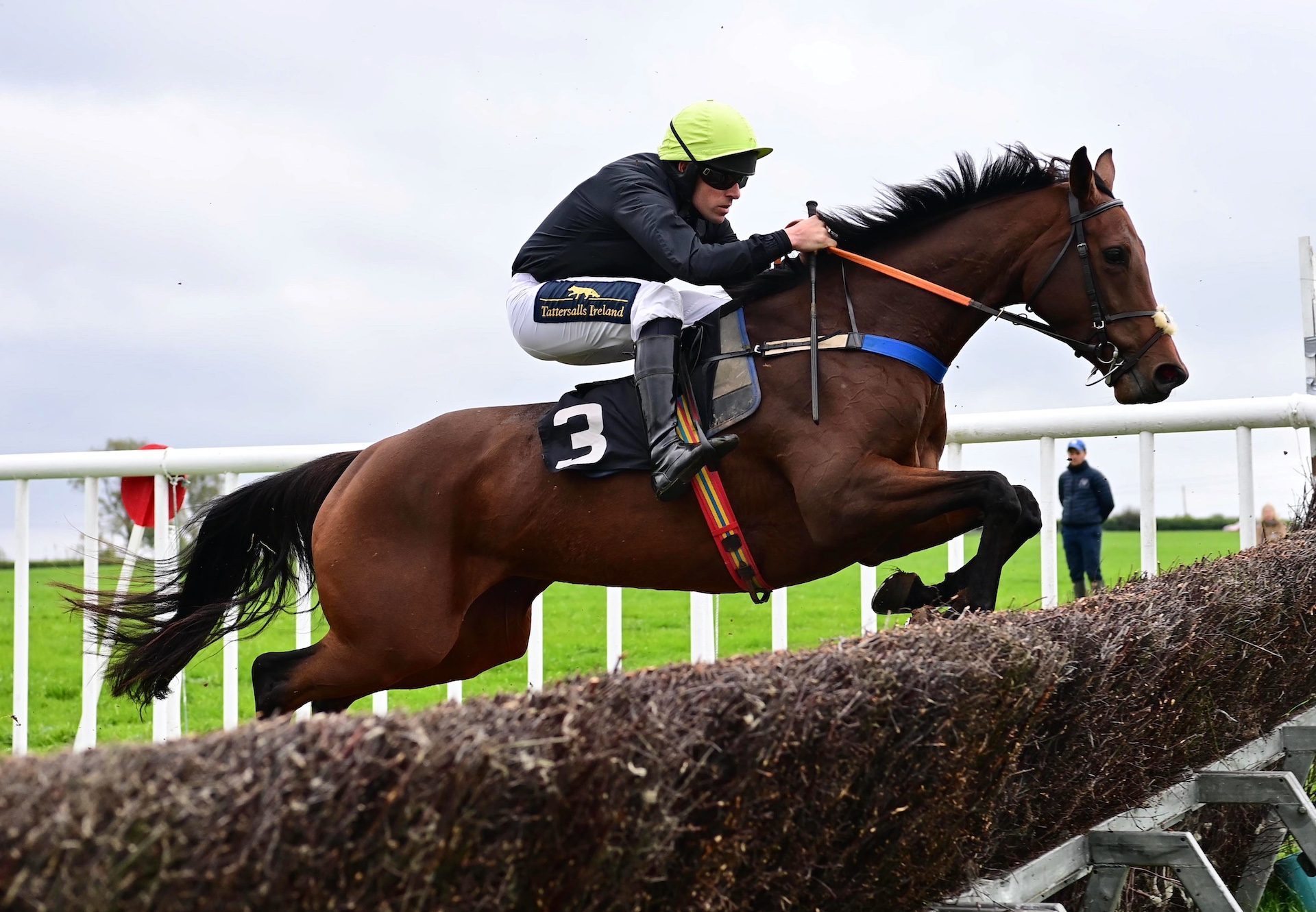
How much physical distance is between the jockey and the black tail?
3.28 ft

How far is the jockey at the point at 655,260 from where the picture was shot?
3479 millimetres

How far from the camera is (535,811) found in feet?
4.48

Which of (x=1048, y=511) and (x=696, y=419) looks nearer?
(x=696, y=419)

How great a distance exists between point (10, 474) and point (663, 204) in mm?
3112

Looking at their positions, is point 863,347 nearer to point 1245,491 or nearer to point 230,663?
point 1245,491

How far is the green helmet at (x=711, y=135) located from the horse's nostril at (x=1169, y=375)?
1.29 m

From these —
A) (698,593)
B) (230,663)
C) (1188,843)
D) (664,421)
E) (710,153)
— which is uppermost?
(710,153)

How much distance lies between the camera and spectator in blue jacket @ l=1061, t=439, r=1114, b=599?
9.07 meters

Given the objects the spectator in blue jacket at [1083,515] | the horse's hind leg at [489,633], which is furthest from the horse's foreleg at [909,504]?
the spectator in blue jacket at [1083,515]

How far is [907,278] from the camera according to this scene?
144 inches

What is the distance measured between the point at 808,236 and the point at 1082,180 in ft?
2.60

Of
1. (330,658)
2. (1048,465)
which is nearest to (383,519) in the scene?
(330,658)

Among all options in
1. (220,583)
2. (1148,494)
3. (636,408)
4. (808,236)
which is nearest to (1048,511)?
(1148,494)

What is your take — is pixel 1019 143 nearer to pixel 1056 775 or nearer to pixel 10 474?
pixel 1056 775
